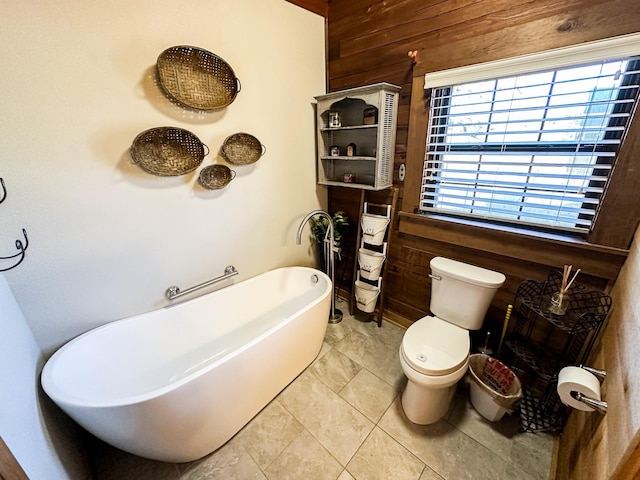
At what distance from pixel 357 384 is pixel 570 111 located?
1970 mm

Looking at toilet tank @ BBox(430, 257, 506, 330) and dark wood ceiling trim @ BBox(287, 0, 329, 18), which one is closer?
toilet tank @ BBox(430, 257, 506, 330)

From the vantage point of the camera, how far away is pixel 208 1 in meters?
1.49

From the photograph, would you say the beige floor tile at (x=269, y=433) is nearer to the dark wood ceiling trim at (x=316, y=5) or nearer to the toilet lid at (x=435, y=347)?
the toilet lid at (x=435, y=347)

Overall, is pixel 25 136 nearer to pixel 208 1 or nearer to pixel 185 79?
pixel 185 79

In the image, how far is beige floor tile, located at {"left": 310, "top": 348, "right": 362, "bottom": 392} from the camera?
5.87ft

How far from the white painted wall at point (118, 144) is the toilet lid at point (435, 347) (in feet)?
4.38

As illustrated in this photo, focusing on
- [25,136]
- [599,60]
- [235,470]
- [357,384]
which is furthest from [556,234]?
[25,136]

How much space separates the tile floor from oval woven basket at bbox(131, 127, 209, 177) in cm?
155

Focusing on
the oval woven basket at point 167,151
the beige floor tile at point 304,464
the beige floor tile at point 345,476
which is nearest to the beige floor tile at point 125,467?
the beige floor tile at point 304,464

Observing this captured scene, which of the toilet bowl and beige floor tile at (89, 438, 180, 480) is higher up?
the toilet bowl

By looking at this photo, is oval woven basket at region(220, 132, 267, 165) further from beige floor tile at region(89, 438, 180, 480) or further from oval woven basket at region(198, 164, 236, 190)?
beige floor tile at region(89, 438, 180, 480)

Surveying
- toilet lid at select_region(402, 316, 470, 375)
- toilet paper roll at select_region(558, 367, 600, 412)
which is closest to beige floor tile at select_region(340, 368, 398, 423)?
toilet lid at select_region(402, 316, 470, 375)

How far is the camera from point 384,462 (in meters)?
1.34

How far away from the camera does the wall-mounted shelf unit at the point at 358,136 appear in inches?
70.0
